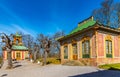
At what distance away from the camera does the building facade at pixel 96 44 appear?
57.3 ft

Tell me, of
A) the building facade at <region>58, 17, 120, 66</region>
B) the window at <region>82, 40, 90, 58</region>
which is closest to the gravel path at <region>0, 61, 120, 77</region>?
the building facade at <region>58, 17, 120, 66</region>

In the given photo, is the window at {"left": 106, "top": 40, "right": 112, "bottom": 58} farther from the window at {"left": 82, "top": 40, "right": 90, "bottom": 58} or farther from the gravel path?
the gravel path

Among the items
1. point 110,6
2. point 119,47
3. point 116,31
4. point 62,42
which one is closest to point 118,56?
point 119,47

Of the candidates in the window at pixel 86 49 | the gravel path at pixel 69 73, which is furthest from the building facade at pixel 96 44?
the gravel path at pixel 69 73

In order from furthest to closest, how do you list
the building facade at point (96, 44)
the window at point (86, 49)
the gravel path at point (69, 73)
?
the window at point (86, 49) → the building facade at point (96, 44) → the gravel path at point (69, 73)

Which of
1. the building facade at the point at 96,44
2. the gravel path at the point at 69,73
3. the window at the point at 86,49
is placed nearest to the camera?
the gravel path at the point at 69,73

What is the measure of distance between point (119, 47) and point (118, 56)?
123 centimetres

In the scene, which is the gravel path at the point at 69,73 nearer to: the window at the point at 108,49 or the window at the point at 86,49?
the window at the point at 86,49

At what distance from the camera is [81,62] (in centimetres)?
1969

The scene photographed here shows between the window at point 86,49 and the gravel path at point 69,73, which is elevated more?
the window at point 86,49

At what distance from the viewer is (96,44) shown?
17.3 m

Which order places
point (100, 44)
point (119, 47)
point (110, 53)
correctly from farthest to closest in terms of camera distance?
1. point (119, 47)
2. point (110, 53)
3. point (100, 44)

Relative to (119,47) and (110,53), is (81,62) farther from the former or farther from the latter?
(119,47)

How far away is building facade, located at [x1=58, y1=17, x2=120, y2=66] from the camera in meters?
17.5
